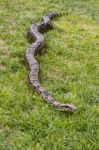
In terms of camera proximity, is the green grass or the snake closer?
the green grass

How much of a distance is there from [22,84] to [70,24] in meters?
5.18

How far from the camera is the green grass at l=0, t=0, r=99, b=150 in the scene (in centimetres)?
558

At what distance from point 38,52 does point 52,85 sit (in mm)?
→ 1689

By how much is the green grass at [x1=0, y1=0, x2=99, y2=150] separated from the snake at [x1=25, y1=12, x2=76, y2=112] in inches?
4.4

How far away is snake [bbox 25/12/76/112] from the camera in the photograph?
6.32m

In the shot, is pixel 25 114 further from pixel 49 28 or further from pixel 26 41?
pixel 49 28

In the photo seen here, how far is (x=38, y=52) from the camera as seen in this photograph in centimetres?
874

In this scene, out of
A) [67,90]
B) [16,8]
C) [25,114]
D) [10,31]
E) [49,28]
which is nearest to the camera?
[25,114]

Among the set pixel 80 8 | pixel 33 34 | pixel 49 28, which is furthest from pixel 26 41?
pixel 80 8

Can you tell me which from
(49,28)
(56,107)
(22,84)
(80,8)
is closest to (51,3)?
(80,8)

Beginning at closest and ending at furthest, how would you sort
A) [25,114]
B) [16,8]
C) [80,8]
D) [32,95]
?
[25,114] < [32,95] < [16,8] < [80,8]

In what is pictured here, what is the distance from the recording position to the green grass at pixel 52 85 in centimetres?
558

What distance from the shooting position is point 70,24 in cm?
1191

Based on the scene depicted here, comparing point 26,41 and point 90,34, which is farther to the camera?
point 90,34
